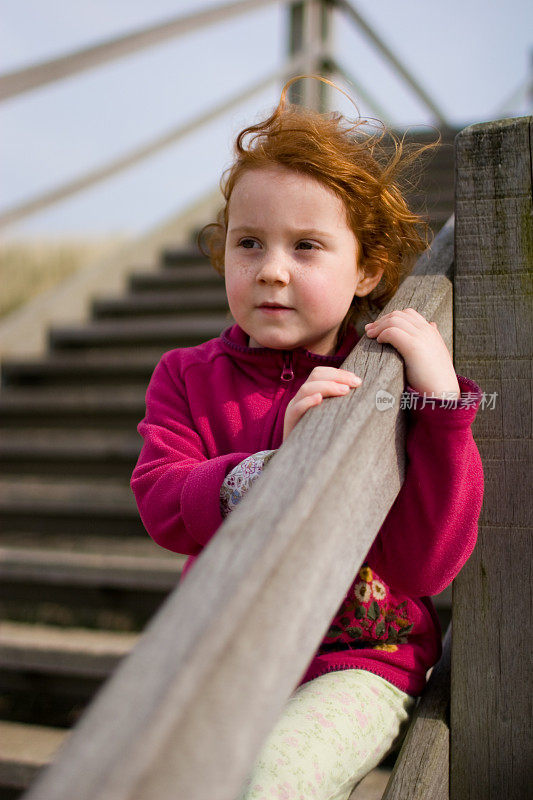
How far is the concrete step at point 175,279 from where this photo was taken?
4152mm

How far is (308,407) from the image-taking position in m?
0.91

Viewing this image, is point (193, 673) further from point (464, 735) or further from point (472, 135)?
point (472, 135)

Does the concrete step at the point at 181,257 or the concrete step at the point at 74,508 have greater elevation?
the concrete step at the point at 181,257

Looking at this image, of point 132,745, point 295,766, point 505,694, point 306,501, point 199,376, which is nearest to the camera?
point 132,745

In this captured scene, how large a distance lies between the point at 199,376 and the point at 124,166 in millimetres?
2966

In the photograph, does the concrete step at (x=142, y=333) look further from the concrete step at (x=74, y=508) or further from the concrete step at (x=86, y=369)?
the concrete step at (x=74, y=508)

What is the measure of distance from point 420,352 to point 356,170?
484mm

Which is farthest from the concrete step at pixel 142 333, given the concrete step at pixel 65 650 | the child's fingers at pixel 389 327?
the child's fingers at pixel 389 327

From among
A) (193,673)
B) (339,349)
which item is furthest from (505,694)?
(193,673)

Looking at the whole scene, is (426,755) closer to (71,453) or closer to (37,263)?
(71,453)

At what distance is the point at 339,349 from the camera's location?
146cm

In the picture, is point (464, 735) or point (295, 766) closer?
point (295, 766)

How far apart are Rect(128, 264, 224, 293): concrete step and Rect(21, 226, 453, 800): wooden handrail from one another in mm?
3393

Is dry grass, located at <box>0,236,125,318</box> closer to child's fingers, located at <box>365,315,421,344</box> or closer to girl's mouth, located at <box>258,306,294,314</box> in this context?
girl's mouth, located at <box>258,306,294,314</box>
